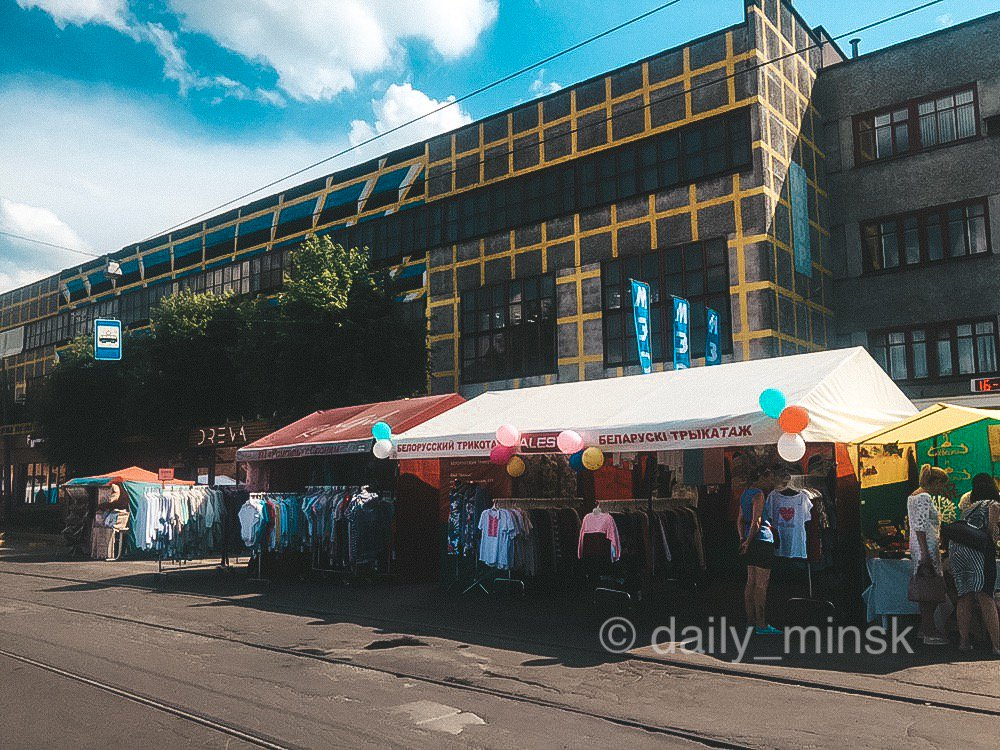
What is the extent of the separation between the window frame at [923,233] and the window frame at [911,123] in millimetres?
1610

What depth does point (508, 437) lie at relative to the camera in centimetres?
1305

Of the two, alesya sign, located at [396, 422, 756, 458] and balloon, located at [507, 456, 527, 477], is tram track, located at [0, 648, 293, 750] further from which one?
balloon, located at [507, 456, 527, 477]

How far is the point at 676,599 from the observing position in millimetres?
13109

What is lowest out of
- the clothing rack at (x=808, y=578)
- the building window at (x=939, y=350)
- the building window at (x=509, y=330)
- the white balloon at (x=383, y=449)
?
the clothing rack at (x=808, y=578)

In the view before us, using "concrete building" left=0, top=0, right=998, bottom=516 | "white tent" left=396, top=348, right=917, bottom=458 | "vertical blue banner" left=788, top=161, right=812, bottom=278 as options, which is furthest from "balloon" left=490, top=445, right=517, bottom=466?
"vertical blue banner" left=788, top=161, right=812, bottom=278

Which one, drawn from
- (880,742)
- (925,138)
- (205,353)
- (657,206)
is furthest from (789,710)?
(205,353)

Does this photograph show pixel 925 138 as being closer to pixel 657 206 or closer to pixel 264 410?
pixel 657 206

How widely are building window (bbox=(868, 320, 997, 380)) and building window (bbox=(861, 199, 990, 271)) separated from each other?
1900 millimetres

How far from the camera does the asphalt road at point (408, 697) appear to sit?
6.36 meters

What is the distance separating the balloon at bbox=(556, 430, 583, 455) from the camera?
1224 centimetres

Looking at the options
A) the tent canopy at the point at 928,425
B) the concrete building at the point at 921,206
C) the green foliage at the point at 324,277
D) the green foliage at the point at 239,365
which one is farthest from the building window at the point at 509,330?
the tent canopy at the point at 928,425

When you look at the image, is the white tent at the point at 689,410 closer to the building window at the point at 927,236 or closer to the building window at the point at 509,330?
the building window at the point at 509,330

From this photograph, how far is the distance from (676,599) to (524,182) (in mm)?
17859

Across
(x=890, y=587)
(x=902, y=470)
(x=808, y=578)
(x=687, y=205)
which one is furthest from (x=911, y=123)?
(x=890, y=587)
